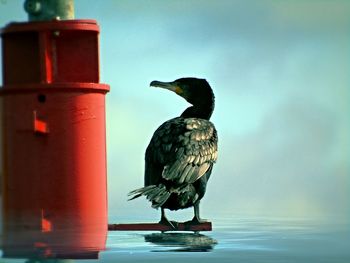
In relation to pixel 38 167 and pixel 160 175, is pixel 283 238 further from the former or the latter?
pixel 38 167

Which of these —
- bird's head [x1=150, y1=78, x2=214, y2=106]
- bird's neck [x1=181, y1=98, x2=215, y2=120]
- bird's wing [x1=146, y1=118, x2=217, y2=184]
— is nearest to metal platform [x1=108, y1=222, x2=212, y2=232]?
bird's wing [x1=146, y1=118, x2=217, y2=184]

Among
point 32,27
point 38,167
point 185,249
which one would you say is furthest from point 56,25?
point 185,249

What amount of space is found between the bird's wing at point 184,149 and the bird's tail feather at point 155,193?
0.45 feet

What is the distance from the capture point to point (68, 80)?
11.5 m

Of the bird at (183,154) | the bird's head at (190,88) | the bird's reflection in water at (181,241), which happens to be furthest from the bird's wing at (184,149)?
the bird's reflection in water at (181,241)

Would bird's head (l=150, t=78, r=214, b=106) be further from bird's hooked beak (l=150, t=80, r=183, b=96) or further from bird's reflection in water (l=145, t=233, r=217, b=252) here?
bird's reflection in water (l=145, t=233, r=217, b=252)

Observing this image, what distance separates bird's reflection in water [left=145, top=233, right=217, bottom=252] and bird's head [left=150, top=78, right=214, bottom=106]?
1394 mm

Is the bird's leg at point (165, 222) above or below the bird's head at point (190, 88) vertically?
below

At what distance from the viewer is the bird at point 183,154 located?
11180mm

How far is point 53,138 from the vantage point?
11.3m

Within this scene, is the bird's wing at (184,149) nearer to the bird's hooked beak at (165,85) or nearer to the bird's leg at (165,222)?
the bird's hooked beak at (165,85)

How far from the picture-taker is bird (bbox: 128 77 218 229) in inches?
440

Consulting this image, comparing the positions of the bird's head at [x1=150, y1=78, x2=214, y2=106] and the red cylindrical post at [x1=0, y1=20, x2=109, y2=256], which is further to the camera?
the bird's head at [x1=150, y1=78, x2=214, y2=106]

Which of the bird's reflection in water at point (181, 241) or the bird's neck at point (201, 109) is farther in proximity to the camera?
the bird's neck at point (201, 109)
